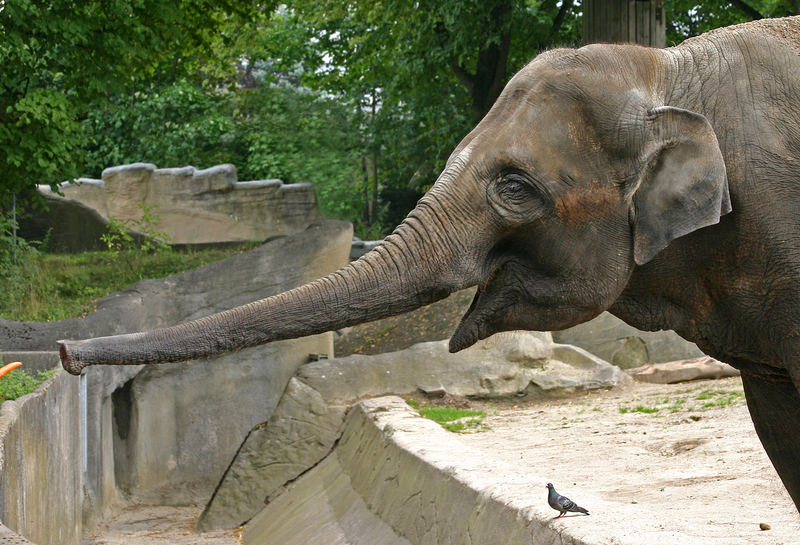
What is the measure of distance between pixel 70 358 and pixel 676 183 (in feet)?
5.30

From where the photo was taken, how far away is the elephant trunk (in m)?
2.60

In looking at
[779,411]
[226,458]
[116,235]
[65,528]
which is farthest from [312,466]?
[779,411]

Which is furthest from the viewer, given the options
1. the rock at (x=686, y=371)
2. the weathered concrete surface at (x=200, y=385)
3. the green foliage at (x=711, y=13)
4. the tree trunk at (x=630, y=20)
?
the green foliage at (x=711, y=13)

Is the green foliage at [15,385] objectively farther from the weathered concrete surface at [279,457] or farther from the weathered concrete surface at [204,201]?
the weathered concrete surface at [204,201]

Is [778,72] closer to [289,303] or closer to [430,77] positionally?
[289,303]

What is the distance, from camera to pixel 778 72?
2.91 meters

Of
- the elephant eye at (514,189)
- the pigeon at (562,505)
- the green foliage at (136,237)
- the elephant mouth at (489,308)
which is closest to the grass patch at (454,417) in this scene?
the pigeon at (562,505)

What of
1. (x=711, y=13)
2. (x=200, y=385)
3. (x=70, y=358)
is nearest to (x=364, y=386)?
(x=200, y=385)

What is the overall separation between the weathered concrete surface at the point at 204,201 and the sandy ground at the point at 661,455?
7.42 meters

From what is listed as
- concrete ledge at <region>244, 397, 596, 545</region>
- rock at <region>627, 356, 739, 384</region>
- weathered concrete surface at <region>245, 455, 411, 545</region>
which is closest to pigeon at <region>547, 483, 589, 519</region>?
concrete ledge at <region>244, 397, 596, 545</region>

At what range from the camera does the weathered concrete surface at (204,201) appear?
751 inches

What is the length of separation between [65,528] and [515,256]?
7028mm

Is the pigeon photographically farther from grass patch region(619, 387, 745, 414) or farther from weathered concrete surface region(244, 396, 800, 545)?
grass patch region(619, 387, 745, 414)

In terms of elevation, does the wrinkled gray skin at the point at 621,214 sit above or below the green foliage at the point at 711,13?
below
